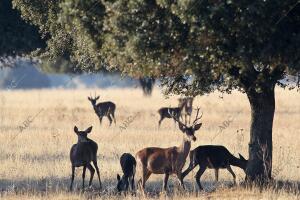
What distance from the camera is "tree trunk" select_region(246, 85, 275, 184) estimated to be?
711 inches

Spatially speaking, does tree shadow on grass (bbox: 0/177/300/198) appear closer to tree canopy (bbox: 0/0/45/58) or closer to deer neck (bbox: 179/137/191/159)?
deer neck (bbox: 179/137/191/159)

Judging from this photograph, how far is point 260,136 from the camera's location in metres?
18.2

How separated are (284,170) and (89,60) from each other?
5661 mm

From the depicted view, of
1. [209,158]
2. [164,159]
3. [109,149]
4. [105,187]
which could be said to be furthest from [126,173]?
[109,149]

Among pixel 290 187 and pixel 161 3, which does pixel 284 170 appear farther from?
pixel 161 3

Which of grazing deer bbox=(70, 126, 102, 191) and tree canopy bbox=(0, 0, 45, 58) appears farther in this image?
tree canopy bbox=(0, 0, 45, 58)

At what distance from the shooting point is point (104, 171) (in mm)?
21078

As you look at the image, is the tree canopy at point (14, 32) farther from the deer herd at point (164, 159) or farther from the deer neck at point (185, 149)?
the deer neck at point (185, 149)

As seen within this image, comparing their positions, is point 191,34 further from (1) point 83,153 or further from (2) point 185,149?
(1) point 83,153

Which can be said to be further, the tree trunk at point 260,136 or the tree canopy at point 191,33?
the tree trunk at point 260,136

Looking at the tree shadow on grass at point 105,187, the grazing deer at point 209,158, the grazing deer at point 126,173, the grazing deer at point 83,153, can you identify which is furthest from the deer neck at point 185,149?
the grazing deer at point 83,153

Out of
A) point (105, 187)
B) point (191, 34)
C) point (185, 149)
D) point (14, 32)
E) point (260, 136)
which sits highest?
point (14, 32)

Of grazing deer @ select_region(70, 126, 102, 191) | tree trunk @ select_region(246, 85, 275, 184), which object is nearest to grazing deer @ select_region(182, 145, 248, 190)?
tree trunk @ select_region(246, 85, 275, 184)

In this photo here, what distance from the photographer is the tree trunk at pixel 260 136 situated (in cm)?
1805
